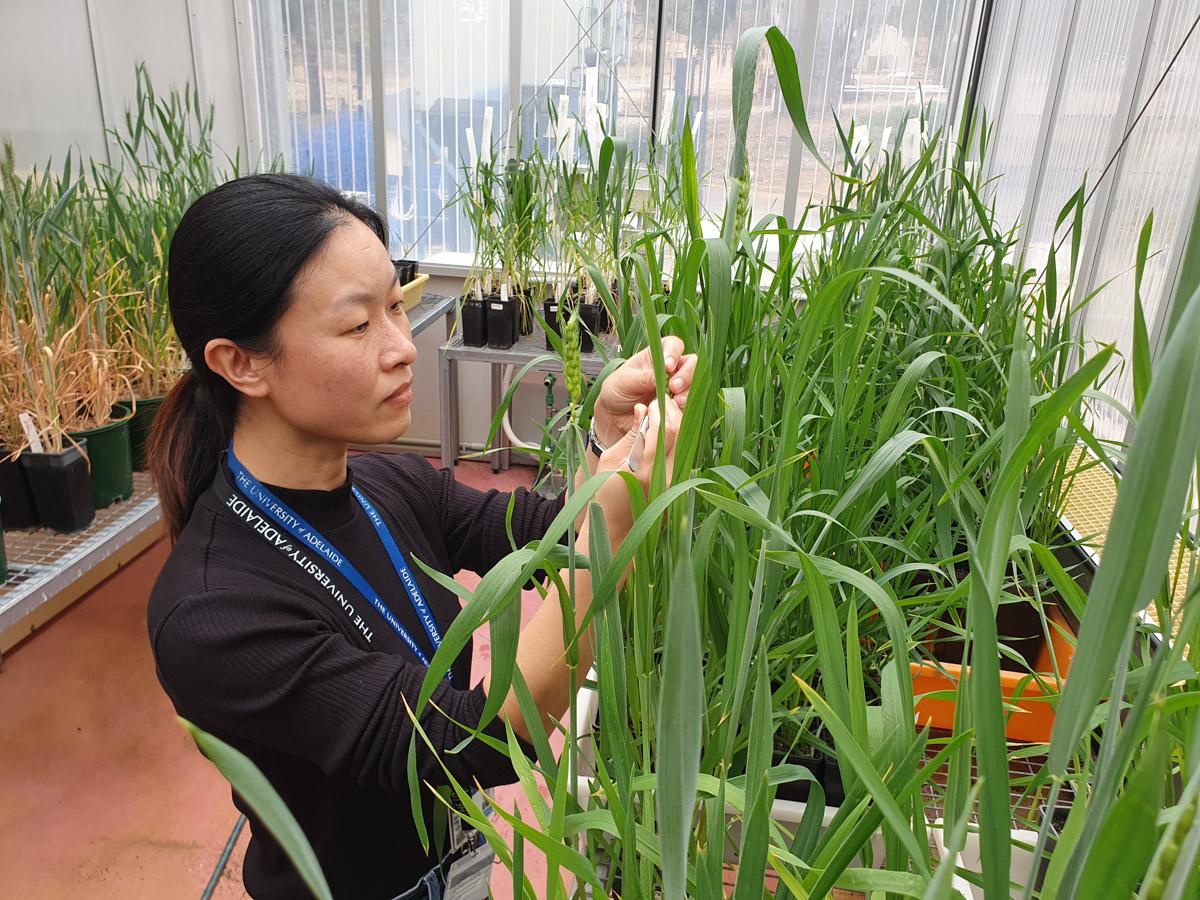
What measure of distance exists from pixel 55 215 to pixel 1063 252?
6.12ft

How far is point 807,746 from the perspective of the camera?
761mm

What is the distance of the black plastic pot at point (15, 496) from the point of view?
153 cm

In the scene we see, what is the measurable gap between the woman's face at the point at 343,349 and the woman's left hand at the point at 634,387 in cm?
21

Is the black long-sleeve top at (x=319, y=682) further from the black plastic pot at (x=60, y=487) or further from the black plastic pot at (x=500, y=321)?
the black plastic pot at (x=500, y=321)

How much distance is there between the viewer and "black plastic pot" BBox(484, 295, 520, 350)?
2.67m

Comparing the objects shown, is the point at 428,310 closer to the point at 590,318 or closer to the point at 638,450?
the point at 590,318

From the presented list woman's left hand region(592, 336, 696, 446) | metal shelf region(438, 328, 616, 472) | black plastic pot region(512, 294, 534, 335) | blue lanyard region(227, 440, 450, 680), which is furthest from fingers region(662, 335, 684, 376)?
black plastic pot region(512, 294, 534, 335)

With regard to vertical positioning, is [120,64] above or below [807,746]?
above

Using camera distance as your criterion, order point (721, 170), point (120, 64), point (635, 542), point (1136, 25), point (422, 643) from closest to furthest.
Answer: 1. point (635, 542)
2. point (422, 643)
3. point (1136, 25)
4. point (120, 64)
5. point (721, 170)

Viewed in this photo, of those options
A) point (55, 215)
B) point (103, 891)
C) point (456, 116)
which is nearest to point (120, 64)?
point (456, 116)

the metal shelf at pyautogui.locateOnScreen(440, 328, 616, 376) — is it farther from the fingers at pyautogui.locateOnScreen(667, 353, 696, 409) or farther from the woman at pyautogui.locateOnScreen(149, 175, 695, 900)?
the fingers at pyautogui.locateOnScreen(667, 353, 696, 409)

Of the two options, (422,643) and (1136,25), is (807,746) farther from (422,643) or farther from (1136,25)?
(1136,25)

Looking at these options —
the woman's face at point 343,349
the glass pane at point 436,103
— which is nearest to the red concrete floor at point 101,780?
the woman's face at point 343,349

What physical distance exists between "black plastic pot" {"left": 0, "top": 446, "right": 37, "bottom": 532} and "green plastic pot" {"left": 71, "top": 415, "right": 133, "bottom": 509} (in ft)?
0.34
